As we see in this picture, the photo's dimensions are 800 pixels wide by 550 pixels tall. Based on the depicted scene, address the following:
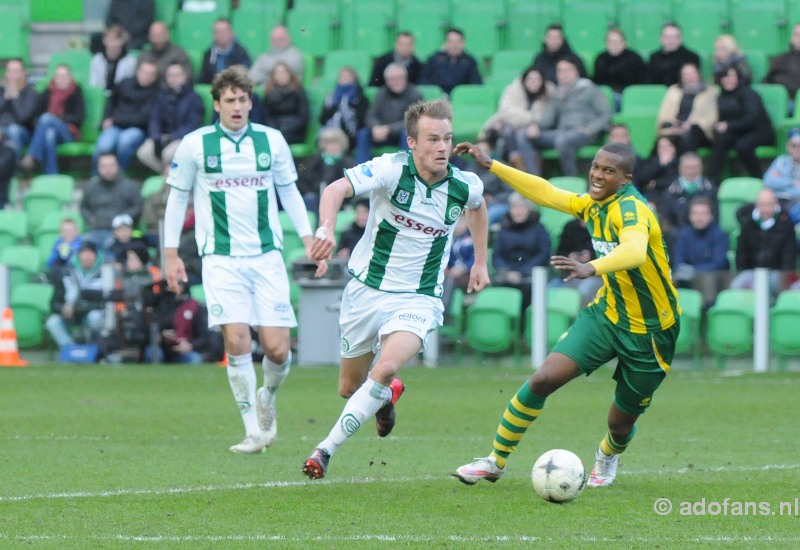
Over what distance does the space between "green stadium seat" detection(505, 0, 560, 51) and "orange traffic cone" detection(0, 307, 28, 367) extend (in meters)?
7.97

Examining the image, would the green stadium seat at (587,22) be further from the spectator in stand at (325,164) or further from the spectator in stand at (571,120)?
the spectator in stand at (325,164)

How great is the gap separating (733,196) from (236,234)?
910 cm

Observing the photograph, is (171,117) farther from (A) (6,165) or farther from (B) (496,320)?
(B) (496,320)

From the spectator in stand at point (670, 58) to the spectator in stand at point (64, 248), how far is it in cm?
741

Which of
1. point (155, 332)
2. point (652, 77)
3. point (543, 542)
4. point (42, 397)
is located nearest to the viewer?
point (543, 542)

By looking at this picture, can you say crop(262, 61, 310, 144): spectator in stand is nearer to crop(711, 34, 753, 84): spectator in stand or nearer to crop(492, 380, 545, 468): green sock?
crop(711, 34, 753, 84): spectator in stand

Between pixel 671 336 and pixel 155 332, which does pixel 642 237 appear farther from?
pixel 155 332

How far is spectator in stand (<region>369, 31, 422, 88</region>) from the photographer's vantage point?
19.3m

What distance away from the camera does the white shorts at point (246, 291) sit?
952 cm

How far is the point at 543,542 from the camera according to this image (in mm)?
6406

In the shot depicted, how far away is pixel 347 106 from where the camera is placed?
61.6ft

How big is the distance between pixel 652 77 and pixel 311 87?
441 cm

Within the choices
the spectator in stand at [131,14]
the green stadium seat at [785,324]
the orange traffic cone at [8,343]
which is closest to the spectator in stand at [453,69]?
the spectator in stand at [131,14]

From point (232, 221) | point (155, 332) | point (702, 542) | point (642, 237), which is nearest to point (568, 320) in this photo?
point (155, 332)
